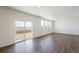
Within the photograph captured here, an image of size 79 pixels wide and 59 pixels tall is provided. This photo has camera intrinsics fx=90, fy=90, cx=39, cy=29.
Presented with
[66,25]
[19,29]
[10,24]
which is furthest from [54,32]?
[10,24]

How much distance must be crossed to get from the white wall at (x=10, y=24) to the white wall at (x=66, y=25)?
3.76 feet

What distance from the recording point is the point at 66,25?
11.9 feet

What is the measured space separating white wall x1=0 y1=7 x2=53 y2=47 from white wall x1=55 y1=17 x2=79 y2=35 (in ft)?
3.76

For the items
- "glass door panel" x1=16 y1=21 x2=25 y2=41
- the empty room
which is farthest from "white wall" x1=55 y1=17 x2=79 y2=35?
"glass door panel" x1=16 y1=21 x2=25 y2=41

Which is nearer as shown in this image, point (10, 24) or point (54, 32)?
point (54, 32)

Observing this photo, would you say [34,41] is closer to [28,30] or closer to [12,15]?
[28,30]

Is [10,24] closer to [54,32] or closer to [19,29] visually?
[19,29]

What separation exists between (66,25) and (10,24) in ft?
10.6

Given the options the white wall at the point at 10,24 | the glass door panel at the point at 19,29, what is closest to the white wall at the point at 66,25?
the white wall at the point at 10,24

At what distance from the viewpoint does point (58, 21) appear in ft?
11.6

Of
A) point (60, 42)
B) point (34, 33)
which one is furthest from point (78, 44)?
point (34, 33)

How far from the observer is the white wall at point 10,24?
4.64m
